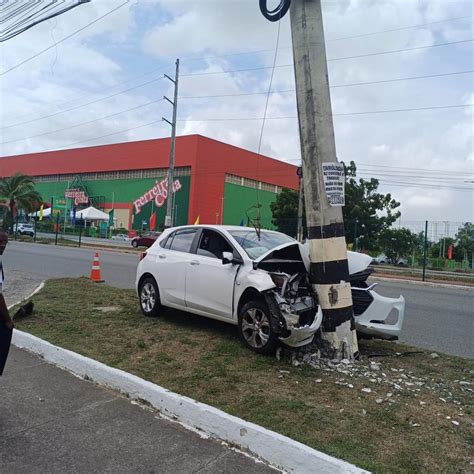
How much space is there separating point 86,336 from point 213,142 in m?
59.6

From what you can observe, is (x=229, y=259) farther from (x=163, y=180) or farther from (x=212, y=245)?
(x=163, y=180)

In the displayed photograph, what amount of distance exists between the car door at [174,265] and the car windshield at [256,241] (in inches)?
32.1

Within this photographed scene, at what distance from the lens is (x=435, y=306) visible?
11570mm

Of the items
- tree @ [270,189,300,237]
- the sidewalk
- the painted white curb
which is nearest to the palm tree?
tree @ [270,189,300,237]

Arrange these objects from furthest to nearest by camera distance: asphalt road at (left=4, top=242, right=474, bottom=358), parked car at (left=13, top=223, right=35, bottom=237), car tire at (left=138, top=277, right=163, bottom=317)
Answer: parked car at (left=13, top=223, right=35, bottom=237)
asphalt road at (left=4, top=242, right=474, bottom=358)
car tire at (left=138, top=277, right=163, bottom=317)

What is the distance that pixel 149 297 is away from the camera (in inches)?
296

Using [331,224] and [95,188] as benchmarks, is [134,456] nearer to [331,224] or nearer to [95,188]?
[331,224]

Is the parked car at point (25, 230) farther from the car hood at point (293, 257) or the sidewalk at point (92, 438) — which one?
the sidewalk at point (92, 438)

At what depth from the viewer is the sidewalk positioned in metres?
3.30

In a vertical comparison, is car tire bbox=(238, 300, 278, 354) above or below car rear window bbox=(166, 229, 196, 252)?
below

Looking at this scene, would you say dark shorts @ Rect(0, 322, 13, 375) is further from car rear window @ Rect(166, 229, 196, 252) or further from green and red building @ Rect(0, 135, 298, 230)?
green and red building @ Rect(0, 135, 298, 230)

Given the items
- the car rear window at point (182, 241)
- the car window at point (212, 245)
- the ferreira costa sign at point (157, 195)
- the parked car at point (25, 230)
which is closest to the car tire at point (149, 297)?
the car rear window at point (182, 241)

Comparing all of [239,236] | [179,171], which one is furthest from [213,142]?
[239,236]

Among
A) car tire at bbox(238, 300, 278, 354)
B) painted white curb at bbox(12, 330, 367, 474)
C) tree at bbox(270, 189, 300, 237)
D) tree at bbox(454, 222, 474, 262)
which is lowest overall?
painted white curb at bbox(12, 330, 367, 474)
